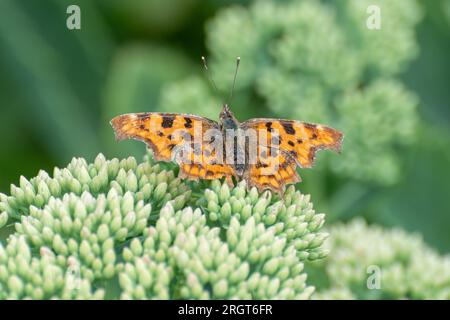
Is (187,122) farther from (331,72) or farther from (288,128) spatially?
(331,72)

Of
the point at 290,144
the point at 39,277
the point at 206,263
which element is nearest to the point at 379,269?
the point at 290,144

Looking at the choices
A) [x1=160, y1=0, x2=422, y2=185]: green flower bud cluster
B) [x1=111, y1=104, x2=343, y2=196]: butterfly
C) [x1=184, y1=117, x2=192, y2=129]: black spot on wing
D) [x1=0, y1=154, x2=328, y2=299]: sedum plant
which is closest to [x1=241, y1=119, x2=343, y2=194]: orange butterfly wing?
[x1=111, y1=104, x2=343, y2=196]: butterfly

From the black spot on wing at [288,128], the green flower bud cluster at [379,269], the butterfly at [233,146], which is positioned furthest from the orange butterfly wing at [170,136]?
the green flower bud cluster at [379,269]

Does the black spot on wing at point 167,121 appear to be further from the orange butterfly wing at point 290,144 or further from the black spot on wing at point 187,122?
the orange butterfly wing at point 290,144

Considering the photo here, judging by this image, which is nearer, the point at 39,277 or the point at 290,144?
the point at 39,277

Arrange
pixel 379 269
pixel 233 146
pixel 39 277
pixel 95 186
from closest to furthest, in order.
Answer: pixel 39 277 → pixel 95 186 → pixel 233 146 → pixel 379 269
